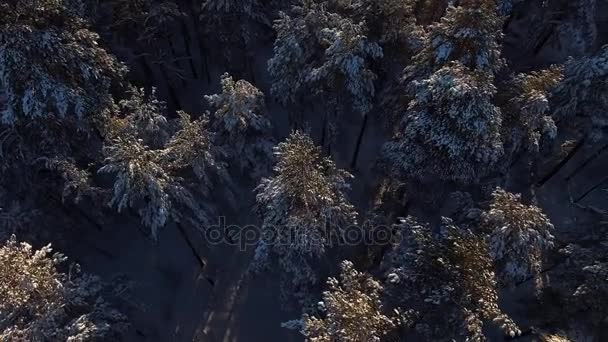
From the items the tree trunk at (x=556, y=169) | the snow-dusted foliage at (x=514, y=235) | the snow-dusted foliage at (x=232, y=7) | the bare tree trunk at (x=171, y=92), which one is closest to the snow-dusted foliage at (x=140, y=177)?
the snow-dusted foliage at (x=232, y=7)

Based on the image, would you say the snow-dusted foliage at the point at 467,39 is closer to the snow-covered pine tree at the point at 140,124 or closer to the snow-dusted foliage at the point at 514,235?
the snow-dusted foliage at the point at 514,235

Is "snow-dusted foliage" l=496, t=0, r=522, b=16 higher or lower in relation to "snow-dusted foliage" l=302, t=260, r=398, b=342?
higher

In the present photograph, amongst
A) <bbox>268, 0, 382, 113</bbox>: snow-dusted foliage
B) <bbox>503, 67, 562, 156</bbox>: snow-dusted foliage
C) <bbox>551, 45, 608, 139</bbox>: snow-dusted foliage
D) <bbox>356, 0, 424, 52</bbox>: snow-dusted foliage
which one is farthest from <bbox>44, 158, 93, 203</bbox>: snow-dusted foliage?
<bbox>551, 45, 608, 139</bbox>: snow-dusted foliage

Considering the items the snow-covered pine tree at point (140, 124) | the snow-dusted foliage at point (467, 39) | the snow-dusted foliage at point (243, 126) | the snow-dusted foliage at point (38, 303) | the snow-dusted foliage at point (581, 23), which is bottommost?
the snow-dusted foliage at point (38, 303)

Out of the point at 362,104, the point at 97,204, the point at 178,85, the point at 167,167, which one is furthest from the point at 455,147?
the point at 178,85

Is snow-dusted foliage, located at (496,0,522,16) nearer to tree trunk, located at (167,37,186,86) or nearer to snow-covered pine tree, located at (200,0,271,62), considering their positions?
snow-covered pine tree, located at (200,0,271,62)

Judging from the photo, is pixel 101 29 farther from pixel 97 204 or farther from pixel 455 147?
pixel 455 147
